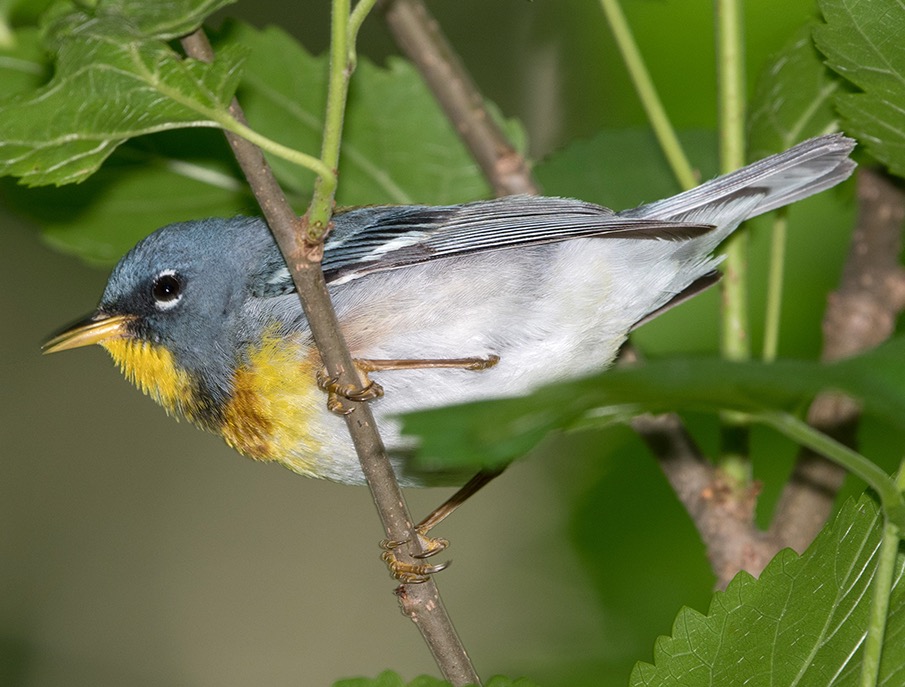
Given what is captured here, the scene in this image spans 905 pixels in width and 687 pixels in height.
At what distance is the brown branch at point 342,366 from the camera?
1.67m

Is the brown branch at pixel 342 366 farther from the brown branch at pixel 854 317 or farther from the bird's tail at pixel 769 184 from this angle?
the bird's tail at pixel 769 184

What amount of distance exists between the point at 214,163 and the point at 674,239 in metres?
1.30

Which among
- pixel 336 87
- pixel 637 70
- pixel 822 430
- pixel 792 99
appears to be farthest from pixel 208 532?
pixel 336 87

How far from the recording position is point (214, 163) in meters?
2.89

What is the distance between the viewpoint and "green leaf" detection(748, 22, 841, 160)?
2.30 m

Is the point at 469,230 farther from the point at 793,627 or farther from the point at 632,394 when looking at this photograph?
the point at 632,394

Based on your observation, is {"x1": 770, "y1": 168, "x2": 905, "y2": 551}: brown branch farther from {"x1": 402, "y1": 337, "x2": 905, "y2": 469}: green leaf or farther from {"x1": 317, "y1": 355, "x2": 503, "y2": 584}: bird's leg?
{"x1": 402, "y1": 337, "x2": 905, "y2": 469}: green leaf

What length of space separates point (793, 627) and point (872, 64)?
987 millimetres

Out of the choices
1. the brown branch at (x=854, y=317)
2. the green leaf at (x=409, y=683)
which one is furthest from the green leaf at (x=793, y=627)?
the brown branch at (x=854, y=317)

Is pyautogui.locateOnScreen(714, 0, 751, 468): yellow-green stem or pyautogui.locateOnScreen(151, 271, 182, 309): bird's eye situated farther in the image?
pyautogui.locateOnScreen(151, 271, 182, 309): bird's eye

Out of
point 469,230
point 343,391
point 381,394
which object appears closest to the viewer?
point 343,391

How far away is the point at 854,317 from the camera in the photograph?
2539 millimetres

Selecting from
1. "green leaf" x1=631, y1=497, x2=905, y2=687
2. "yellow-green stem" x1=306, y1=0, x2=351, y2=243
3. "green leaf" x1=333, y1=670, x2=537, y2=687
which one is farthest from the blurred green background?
"yellow-green stem" x1=306, y1=0, x2=351, y2=243

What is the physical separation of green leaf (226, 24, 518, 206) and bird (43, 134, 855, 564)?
Result: 12 centimetres
